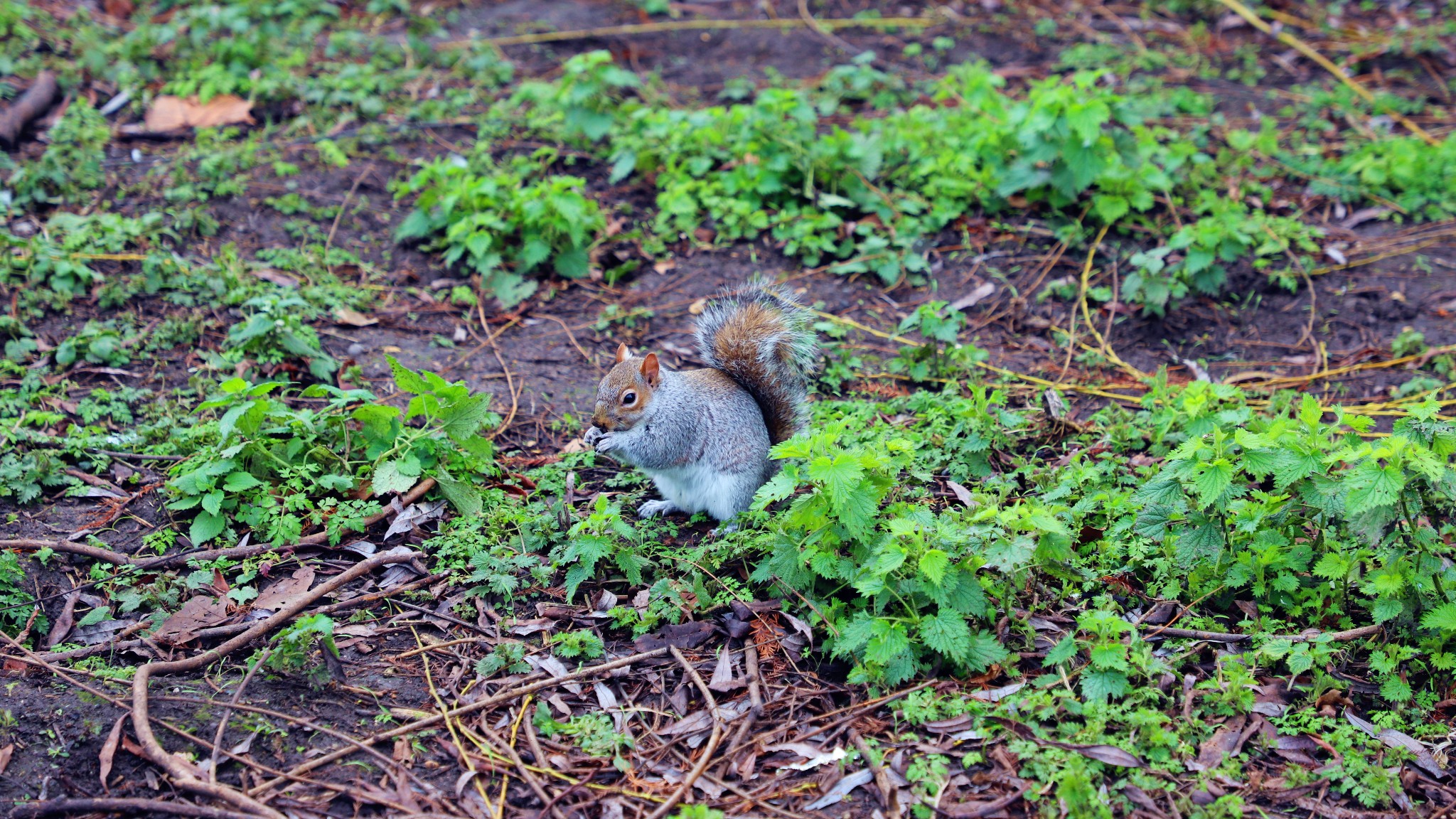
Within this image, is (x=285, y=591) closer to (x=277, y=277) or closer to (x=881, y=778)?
(x=881, y=778)

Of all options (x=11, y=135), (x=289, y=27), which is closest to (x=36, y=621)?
(x=11, y=135)

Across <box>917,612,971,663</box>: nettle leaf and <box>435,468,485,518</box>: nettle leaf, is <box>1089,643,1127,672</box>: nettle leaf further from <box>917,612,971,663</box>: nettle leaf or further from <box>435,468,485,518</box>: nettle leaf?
<box>435,468,485,518</box>: nettle leaf

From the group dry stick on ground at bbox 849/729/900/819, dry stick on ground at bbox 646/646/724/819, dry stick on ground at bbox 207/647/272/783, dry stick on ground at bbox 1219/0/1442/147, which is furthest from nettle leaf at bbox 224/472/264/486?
dry stick on ground at bbox 1219/0/1442/147

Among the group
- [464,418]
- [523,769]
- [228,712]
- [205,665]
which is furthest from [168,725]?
[464,418]

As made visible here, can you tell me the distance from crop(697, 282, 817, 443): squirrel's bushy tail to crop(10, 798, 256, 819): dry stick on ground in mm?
1946

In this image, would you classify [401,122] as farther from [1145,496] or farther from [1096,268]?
[1145,496]

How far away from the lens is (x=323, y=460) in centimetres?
340

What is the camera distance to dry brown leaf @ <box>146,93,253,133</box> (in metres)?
5.71

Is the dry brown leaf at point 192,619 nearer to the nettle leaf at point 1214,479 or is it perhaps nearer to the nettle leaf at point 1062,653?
the nettle leaf at point 1062,653

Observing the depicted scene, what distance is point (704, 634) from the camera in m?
2.94

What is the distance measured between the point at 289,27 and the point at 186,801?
5.59 metres

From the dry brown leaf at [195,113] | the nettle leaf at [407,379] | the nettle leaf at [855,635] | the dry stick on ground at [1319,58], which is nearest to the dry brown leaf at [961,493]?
the nettle leaf at [855,635]

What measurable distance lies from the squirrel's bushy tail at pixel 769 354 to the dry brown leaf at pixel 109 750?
6.61 ft

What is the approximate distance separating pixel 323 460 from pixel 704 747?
64.4 inches
